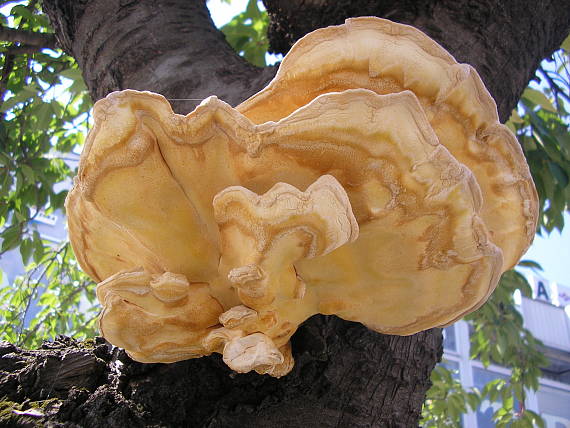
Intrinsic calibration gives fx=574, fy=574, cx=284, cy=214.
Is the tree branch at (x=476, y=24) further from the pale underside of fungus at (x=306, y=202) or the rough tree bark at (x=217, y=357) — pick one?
the pale underside of fungus at (x=306, y=202)

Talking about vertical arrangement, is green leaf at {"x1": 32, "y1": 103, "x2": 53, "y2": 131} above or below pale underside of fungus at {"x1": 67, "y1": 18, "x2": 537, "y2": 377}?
above

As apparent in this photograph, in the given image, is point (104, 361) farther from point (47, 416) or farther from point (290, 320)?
point (290, 320)

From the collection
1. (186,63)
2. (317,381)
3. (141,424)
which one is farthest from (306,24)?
(141,424)

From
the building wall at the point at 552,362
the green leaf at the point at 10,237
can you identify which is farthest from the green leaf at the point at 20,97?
the building wall at the point at 552,362

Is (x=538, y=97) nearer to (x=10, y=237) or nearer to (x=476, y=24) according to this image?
(x=476, y=24)

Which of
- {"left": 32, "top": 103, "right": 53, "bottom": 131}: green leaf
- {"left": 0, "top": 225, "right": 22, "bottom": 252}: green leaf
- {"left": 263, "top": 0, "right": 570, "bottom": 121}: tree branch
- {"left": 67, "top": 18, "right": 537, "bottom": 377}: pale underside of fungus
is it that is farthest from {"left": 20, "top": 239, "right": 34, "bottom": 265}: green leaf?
{"left": 67, "top": 18, "right": 537, "bottom": 377}: pale underside of fungus

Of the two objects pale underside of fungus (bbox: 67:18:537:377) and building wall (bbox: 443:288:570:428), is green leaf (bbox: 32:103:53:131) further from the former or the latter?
building wall (bbox: 443:288:570:428)
